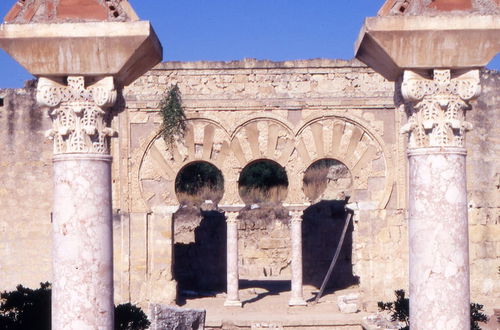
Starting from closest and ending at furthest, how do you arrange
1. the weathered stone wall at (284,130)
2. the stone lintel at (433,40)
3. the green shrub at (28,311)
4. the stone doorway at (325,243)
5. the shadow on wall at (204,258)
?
the stone lintel at (433,40), the green shrub at (28,311), the weathered stone wall at (284,130), the shadow on wall at (204,258), the stone doorway at (325,243)

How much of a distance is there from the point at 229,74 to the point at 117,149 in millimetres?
2509

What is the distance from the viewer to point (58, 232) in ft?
20.5

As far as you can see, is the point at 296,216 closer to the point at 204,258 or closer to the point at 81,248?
the point at 204,258

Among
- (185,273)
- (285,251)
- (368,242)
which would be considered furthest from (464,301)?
(285,251)

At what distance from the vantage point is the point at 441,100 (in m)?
6.27

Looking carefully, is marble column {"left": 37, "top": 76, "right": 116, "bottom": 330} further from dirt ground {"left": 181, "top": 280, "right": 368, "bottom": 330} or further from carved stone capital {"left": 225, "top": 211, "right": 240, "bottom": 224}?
carved stone capital {"left": 225, "top": 211, "right": 240, "bottom": 224}

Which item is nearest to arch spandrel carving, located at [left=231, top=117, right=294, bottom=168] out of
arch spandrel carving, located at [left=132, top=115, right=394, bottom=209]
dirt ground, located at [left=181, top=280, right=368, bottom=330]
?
arch spandrel carving, located at [left=132, top=115, right=394, bottom=209]

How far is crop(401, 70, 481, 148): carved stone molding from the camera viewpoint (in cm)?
625

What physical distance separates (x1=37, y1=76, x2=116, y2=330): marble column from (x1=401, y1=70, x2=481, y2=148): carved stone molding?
2.22 metres

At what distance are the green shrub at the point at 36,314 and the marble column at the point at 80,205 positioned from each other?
9.85 feet

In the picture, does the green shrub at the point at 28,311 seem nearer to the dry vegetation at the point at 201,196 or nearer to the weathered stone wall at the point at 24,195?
the weathered stone wall at the point at 24,195

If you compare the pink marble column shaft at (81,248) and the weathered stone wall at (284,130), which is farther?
the weathered stone wall at (284,130)

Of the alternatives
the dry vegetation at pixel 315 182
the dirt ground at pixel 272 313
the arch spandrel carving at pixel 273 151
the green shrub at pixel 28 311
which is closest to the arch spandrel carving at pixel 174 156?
the arch spandrel carving at pixel 273 151

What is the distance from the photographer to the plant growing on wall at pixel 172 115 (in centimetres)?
1591
